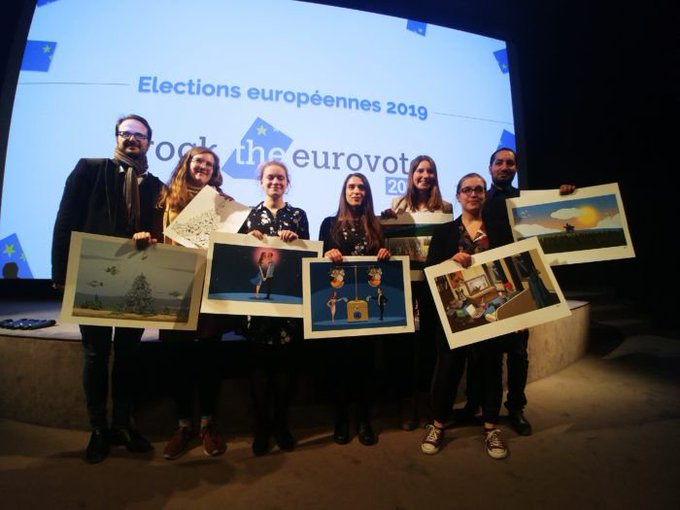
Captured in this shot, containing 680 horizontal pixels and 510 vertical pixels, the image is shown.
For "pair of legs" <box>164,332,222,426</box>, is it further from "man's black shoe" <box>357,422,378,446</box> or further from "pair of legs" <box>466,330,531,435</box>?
"pair of legs" <box>466,330,531,435</box>

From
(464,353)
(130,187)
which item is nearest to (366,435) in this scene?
(464,353)

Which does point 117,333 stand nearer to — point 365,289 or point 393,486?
point 365,289

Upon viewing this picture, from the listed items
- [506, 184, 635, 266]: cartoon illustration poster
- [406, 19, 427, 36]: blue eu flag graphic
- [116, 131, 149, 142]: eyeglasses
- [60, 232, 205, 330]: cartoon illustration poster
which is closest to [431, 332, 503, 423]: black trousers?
[506, 184, 635, 266]: cartoon illustration poster

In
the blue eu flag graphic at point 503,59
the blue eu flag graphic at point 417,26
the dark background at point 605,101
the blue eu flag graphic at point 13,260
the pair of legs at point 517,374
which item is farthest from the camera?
the dark background at point 605,101

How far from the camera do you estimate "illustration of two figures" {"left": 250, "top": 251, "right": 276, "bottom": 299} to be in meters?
1.47

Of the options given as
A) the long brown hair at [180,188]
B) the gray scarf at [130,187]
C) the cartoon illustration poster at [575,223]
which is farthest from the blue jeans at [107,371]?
the cartoon illustration poster at [575,223]

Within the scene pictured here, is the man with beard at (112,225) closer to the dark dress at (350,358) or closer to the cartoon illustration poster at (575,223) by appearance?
the dark dress at (350,358)

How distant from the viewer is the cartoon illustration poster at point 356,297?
150 cm

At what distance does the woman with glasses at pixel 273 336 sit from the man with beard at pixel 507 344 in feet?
3.22

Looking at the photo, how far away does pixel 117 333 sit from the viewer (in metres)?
1.56

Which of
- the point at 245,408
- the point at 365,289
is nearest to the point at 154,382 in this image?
the point at 245,408

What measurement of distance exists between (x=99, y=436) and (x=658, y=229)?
5928 millimetres

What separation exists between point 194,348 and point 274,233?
2.18 ft

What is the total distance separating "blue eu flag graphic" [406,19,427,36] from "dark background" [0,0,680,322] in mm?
183
